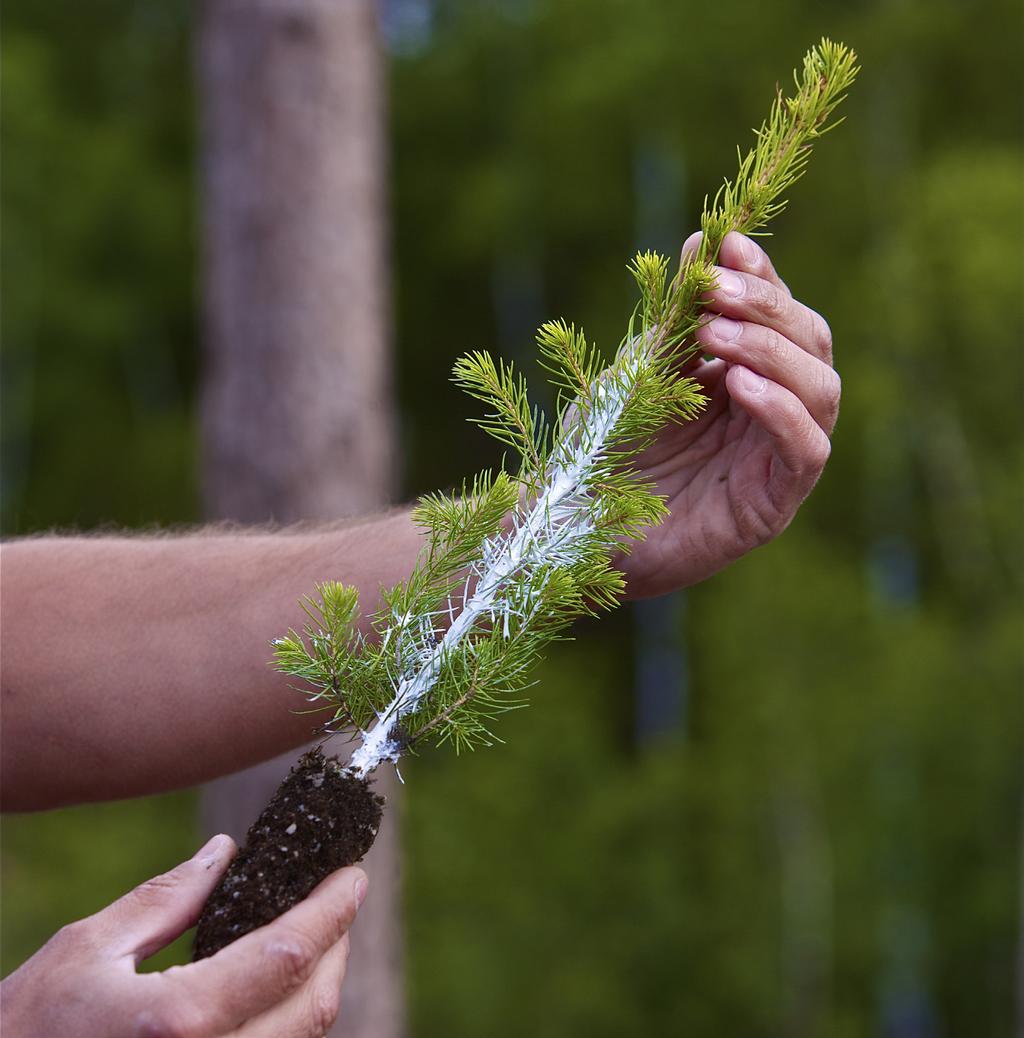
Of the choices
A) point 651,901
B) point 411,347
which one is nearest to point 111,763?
point 651,901

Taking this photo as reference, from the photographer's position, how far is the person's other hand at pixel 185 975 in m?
0.94

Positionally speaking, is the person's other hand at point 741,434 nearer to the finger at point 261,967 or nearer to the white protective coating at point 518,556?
the white protective coating at point 518,556

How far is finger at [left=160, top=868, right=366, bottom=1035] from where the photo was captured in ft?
3.07

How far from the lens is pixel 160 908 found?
102cm

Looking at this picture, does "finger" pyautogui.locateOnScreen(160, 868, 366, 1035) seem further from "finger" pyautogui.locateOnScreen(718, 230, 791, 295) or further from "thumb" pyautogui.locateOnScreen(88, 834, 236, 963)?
"finger" pyautogui.locateOnScreen(718, 230, 791, 295)

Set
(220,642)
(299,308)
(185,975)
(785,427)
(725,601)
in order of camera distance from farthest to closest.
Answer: (725,601) < (299,308) < (220,642) < (785,427) < (185,975)

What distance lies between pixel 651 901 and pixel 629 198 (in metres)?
4.91

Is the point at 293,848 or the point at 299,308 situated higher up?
the point at 299,308

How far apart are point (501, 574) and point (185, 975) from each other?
41 cm

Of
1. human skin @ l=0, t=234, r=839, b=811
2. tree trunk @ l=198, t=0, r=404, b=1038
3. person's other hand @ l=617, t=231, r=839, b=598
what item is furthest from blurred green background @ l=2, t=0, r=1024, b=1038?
person's other hand @ l=617, t=231, r=839, b=598

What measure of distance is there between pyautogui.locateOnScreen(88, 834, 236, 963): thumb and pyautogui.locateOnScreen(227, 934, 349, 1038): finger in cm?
10

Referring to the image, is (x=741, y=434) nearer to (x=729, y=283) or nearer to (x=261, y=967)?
(x=729, y=283)

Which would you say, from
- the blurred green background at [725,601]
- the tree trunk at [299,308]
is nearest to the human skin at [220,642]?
the tree trunk at [299,308]

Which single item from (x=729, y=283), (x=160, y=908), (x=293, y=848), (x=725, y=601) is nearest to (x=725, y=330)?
(x=729, y=283)
